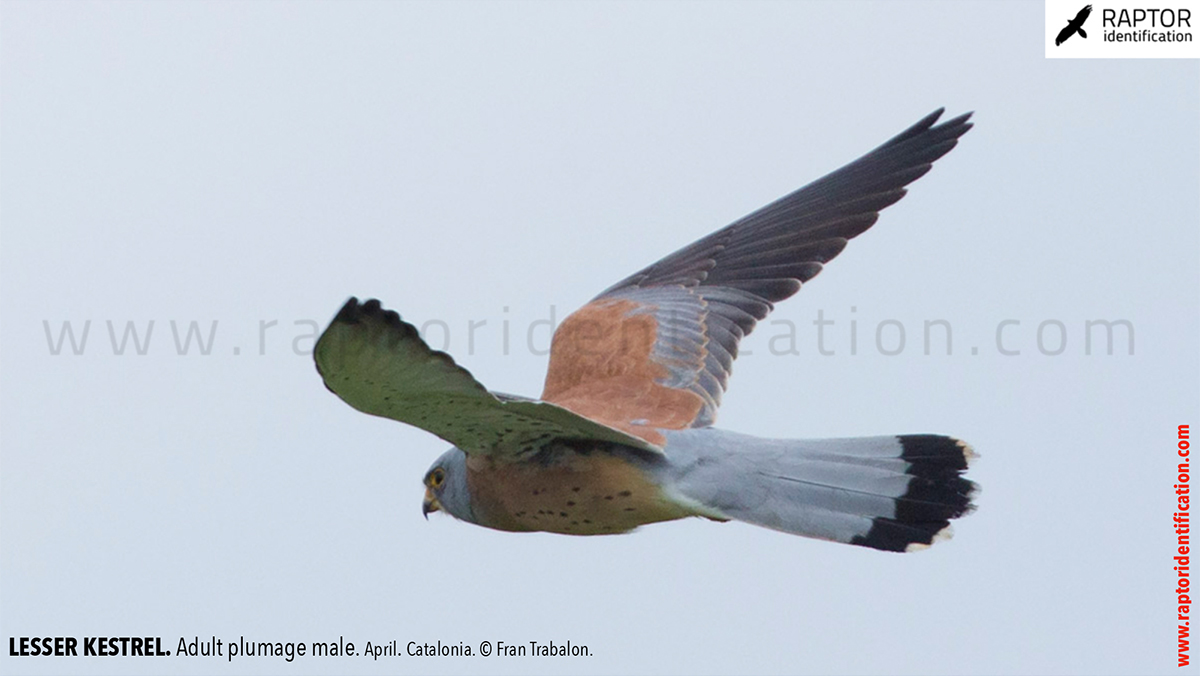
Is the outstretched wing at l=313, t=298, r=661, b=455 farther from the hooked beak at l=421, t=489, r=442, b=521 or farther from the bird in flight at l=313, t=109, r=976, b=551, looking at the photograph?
the hooked beak at l=421, t=489, r=442, b=521

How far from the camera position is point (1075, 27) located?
5.47 m

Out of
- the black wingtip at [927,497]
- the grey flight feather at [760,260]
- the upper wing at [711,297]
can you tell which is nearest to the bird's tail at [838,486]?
the black wingtip at [927,497]

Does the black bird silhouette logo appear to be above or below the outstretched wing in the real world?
above

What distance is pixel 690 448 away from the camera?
13.7 ft

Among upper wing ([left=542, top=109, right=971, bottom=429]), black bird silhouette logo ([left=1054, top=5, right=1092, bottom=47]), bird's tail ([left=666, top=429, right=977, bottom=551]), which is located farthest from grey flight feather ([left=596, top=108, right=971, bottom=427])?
black bird silhouette logo ([left=1054, top=5, right=1092, bottom=47])

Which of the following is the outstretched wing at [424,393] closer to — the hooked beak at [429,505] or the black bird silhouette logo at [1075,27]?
the hooked beak at [429,505]

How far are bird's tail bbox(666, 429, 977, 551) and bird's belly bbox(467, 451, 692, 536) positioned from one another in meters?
0.10

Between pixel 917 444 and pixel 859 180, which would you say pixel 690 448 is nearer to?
pixel 917 444

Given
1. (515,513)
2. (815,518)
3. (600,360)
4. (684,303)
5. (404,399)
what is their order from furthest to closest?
(684,303), (600,360), (515,513), (815,518), (404,399)

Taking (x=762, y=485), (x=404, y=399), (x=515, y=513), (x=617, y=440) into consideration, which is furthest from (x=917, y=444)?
(x=404, y=399)

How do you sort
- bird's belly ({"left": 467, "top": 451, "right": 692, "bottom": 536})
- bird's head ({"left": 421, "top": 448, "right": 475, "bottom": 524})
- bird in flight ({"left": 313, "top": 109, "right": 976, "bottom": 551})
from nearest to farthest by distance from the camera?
1. bird in flight ({"left": 313, "top": 109, "right": 976, "bottom": 551})
2. bird's belly ({"left": 467, "top": 451, "right": 692, "bottom": 536})
3. bird's head ({"left": 421, "top": 448, "right": 475, "bottom": 524})

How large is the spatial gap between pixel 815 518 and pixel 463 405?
1107mm

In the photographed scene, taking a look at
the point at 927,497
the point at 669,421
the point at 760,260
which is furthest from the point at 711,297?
the point at 927,497

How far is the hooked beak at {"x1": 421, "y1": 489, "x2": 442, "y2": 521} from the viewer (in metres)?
4.57
